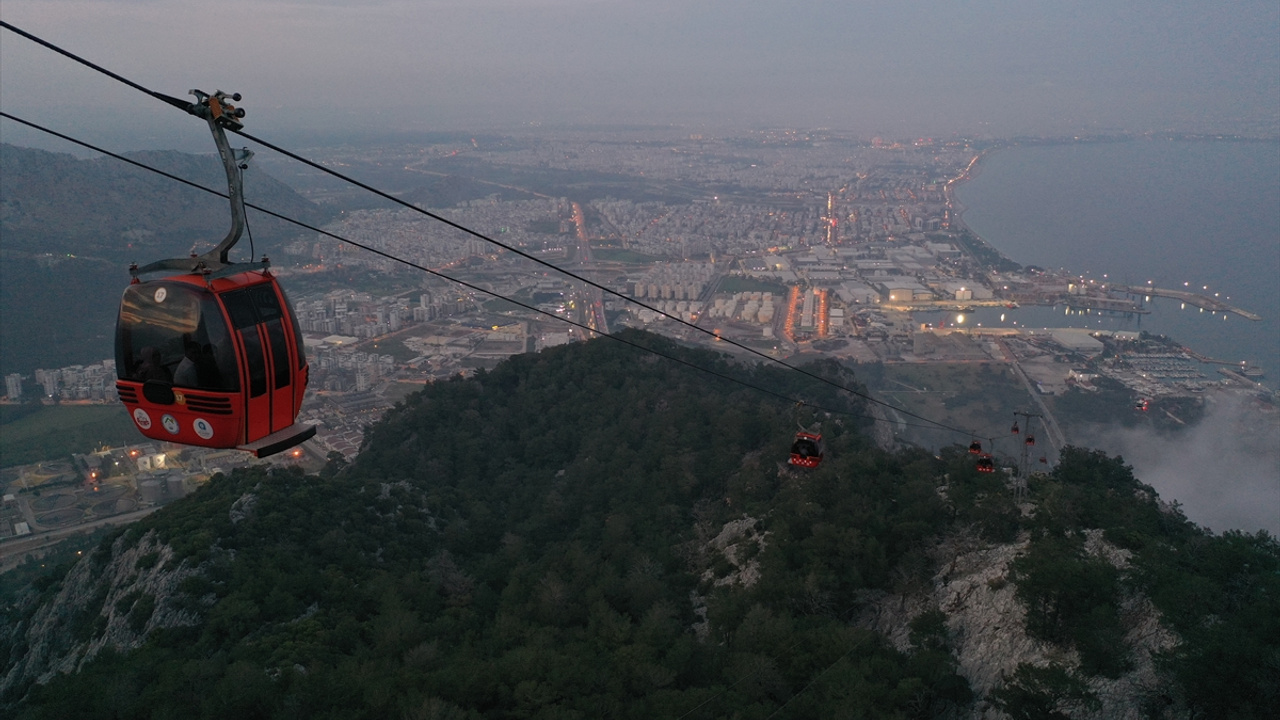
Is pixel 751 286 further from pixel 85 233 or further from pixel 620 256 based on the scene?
pixel 85 233

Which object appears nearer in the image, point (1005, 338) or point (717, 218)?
point (1005, 338)

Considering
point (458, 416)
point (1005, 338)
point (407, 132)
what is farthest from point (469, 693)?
point (407, 132)

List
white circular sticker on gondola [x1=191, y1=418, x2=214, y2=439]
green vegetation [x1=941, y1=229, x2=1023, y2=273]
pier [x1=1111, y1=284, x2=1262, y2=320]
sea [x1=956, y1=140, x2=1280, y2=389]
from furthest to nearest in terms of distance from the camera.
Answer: green vegetation [x1=941, y1=229, x2=1023, y2=273], pier [x1=1111, y1=284, x2=1262, y2=320], sea [x1=956, y1=140, x2=1280, y2=389], white circular sticker on gondola [x1=191, y1=418, x2=214, y2=439]

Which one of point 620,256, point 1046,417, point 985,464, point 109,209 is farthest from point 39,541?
point 109,209

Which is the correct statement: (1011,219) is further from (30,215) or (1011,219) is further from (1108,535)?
(30,215)

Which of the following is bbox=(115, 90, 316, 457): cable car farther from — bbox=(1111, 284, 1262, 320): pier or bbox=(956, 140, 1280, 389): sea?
bbox=(1111, 284, 1262, 320): pier

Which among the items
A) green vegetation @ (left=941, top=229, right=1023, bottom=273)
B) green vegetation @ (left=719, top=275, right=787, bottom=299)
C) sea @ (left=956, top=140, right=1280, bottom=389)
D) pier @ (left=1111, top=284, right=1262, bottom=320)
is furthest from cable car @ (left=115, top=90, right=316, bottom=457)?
green vegetation @ (left=941, top=229, right=1023, bottom=273)
